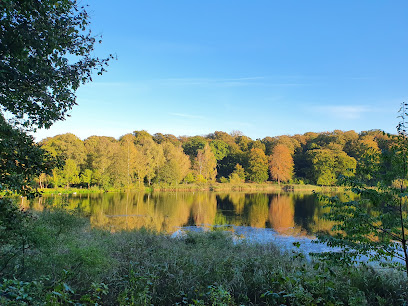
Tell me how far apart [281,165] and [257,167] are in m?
5.00

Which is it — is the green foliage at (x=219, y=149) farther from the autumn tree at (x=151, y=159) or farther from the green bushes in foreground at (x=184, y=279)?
the green bushes in foreground at (x=184, y=279)

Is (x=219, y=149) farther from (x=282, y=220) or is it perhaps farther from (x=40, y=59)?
(x=40, y=59)

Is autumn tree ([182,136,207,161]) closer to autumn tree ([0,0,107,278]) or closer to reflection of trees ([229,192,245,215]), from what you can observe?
reflection of trees ([229,192,245,215])

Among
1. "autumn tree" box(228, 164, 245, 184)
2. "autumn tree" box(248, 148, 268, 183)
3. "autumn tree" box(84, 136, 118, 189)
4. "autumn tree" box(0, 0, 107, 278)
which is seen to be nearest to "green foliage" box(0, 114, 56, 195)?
"autumn tree" box(0, 0, 107, 278)

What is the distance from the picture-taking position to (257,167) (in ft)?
209

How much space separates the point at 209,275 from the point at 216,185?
4755 centimetres

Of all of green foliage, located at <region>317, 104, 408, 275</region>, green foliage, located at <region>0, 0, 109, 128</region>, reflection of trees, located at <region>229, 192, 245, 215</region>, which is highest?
green foliage, located at <region>0, 0, 109, 128</region>

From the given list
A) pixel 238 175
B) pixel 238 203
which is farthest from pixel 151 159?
pixel 238 175

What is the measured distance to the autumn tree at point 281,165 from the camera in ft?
205

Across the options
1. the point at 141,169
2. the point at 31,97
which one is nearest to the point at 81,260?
the point at 31,97

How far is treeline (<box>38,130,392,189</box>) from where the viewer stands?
42.5 m

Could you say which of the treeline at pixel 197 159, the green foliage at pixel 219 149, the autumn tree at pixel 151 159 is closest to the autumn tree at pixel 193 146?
the treeline at pixel 197 159

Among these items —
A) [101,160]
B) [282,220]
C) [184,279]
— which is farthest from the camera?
[101,160]

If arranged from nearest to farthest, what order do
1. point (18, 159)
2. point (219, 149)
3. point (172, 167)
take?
point (18, 159)
point (172, 167)
point (219, 149)
